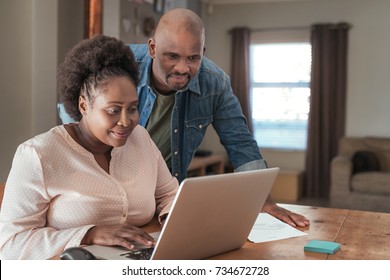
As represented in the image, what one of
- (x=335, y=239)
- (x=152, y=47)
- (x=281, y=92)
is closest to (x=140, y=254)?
(x=335, y=239)

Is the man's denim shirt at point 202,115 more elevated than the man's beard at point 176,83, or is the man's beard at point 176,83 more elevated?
the man's beard at point 176,83

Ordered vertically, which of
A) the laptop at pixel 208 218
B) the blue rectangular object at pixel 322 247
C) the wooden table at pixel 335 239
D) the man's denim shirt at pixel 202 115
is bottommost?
the wooden table at pixel 335 239

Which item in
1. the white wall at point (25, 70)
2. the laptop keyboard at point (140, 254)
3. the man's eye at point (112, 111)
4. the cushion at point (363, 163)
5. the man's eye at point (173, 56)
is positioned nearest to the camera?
the laptop keyboard at point (140, 254)

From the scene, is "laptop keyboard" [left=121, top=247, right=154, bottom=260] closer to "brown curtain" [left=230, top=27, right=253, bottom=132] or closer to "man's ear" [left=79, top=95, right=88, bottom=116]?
"man's ear" [left=79, top=95, right=88, bottom=116]

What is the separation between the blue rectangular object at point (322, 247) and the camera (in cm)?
119

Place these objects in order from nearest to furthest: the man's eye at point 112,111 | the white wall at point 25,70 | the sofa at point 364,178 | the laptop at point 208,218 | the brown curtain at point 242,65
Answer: the laptop at point 208,218, the man's eye at point 112,111, the white wall at point 25,70, the sofa at point 364,178, the brown curtain at point 242,65

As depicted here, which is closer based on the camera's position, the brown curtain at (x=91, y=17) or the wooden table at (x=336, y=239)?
the wooden table at (x=336, y=239)

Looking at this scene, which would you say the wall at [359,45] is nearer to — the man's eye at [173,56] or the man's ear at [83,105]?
the man's eye at [173,56]

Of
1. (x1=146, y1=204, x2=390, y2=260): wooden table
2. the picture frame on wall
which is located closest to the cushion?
the picture frame on wall

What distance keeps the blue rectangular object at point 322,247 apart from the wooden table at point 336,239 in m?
0.01

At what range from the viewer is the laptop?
978 millimetres

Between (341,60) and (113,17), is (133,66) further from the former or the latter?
(341,60)

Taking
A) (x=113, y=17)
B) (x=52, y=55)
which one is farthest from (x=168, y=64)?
(x=113, y=17)

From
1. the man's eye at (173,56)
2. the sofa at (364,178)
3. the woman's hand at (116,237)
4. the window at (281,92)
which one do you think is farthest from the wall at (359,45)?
the woman's hand at (116,237)
